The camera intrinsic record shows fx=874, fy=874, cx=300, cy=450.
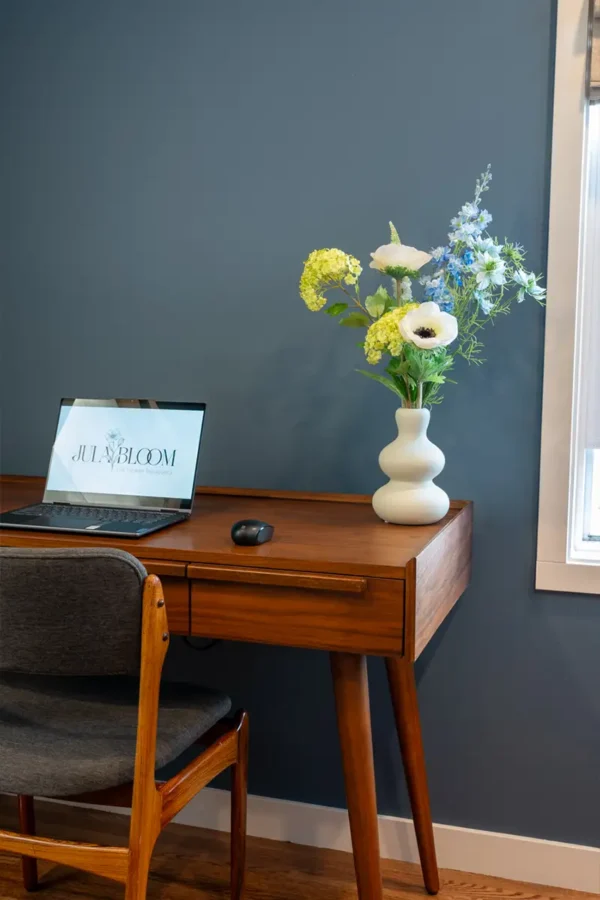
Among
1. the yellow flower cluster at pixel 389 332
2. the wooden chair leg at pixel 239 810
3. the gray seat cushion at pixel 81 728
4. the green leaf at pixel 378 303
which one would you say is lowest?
the wooden chair leg at pixel 239 810

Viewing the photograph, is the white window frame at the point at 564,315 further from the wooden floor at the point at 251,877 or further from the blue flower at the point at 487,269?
the wooden floor at the point at 251,877

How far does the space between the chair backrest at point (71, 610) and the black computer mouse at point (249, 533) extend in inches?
12.2

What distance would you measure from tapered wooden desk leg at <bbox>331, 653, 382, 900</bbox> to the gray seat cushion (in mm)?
262

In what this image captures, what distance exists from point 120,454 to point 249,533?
0.50 meters

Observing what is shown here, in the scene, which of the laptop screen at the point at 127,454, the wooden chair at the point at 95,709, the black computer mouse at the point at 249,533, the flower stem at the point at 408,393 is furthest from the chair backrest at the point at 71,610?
the flower stem at the point at 408,393

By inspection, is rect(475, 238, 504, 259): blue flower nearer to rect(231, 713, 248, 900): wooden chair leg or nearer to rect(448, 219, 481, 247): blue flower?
rect(448, 219, 481, 247): blue flower

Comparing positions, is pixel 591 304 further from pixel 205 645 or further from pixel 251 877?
pixel 251 877

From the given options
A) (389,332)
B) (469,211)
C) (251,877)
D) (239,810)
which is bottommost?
(251,877)

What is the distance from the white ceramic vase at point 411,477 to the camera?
5.35 ft

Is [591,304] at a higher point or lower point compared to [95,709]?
higher

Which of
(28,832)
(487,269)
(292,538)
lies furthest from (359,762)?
(487,269)

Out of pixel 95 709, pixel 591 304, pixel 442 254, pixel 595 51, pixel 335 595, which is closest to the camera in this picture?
pixel 335 595

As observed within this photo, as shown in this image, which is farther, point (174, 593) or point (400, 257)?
point (400, 257)

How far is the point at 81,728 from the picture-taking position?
1.43 meters
